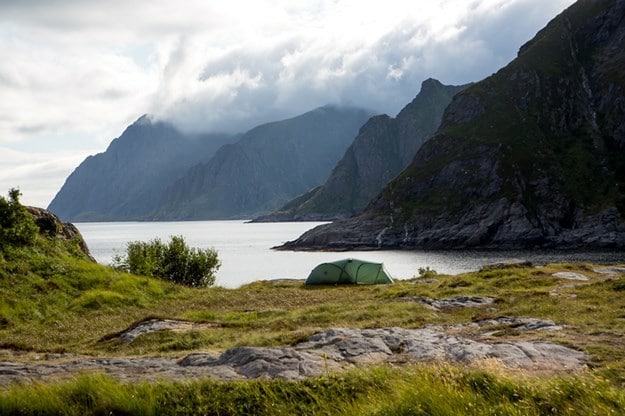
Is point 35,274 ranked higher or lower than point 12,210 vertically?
lower

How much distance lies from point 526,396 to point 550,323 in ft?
37.7

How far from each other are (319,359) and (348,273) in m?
39.5

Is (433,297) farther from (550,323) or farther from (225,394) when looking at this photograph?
(225,394)

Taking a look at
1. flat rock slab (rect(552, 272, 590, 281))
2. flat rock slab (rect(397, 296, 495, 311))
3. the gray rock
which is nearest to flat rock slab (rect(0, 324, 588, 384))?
flat rock slab (rect(397, 296, 495, 311))

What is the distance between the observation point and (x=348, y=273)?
52.8 meters

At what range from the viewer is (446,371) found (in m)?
10.6

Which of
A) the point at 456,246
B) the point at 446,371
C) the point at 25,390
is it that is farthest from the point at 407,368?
the point at 456,246

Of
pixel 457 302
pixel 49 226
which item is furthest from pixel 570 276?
pixel 49 226

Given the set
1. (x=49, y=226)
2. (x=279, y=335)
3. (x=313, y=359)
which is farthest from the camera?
(x=49, y=226)

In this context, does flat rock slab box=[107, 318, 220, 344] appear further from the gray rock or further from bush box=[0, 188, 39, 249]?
the gray rock

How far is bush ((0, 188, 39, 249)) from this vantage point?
1319 inches

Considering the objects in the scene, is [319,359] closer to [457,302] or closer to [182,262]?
[457,302]

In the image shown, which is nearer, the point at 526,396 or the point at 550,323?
the point at 526,396

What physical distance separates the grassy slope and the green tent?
37.0ft
